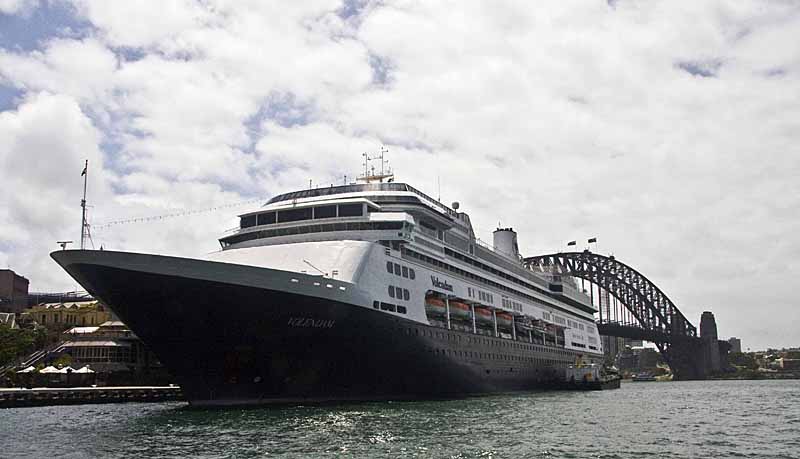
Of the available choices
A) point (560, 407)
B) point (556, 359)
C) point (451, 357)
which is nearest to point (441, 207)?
point (451, 357)

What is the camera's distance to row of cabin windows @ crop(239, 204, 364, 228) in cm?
4444

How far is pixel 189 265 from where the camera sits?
104ft

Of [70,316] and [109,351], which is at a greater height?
[70,316]

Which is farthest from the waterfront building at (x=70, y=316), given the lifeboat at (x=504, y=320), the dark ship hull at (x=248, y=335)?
the dark ship hull at (x=248, y=335)

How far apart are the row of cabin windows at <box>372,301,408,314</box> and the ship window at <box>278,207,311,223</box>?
8371mm

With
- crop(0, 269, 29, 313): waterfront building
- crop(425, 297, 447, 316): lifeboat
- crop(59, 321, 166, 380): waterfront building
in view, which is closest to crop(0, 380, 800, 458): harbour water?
crop(425, 297, 447, 316): lifeboat

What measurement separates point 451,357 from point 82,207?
72.5 feet

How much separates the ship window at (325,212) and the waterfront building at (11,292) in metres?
64.8

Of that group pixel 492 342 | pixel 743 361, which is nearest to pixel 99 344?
pixel 492 342

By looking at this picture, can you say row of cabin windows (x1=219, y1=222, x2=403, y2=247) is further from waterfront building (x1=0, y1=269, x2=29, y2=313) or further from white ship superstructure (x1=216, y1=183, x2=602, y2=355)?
waterfront building (x1=0, y1=269, x2=29, y2=313)

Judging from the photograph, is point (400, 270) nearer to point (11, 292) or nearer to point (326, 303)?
point (326, 303)

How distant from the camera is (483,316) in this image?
5356cm

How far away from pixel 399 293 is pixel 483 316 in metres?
13.7

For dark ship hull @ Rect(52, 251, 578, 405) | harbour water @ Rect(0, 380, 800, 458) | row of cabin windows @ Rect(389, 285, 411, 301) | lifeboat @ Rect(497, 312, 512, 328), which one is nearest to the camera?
harbour water @ Rect(0, 380, 800, 458)
